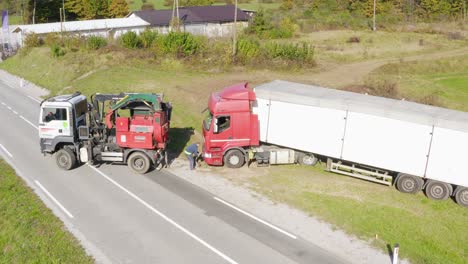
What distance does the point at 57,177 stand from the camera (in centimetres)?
2186

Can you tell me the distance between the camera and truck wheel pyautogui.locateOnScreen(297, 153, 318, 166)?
2323 cm

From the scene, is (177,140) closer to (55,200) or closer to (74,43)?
(55,200)

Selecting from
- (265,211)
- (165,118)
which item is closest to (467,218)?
(265,211)

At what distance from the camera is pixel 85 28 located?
206ft

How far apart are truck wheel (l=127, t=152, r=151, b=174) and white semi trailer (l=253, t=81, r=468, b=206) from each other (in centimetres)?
602

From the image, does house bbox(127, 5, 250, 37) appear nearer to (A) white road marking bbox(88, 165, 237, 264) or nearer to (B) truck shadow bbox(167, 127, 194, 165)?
(B) truck shadow bbox(167, 127, 194, 165)

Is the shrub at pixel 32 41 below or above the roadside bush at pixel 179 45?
below

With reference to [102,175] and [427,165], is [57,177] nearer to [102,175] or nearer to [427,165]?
[102,175]

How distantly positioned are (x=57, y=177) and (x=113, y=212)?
5.22 meters

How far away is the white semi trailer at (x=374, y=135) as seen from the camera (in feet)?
62.3

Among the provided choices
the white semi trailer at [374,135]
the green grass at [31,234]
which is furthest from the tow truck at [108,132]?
the white semi trailer at [374,135]

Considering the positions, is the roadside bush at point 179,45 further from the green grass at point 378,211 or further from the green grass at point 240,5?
the green grass at point 240,5

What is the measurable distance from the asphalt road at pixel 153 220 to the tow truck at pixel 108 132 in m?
0.77

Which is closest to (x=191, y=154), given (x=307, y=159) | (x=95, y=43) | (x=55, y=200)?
(x=307, y=159)
